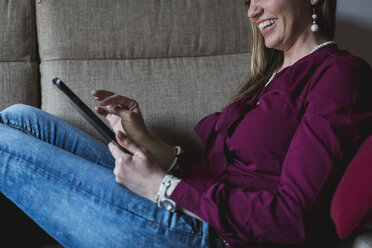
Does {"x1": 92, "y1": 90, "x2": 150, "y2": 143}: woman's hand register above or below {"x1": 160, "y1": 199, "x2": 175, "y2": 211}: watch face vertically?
above

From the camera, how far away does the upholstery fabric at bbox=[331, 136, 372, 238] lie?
→ 2.65 ft

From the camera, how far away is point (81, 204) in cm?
93

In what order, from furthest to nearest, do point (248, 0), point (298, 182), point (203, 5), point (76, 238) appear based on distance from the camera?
1. point (203, 5)
2. point (248, 0)
3. point (76, 238)
4. point (298, 182)

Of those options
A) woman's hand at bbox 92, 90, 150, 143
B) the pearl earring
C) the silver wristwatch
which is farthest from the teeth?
the silver wristwatch

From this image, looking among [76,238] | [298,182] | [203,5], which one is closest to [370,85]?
[298,182]

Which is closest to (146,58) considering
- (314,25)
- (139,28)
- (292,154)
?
(139,28)

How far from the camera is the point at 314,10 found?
113 cm

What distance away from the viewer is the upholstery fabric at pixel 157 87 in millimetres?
1548

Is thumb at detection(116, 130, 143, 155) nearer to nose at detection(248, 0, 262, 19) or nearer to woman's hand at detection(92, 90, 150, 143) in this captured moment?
woman's hand at detection(92, 90, 150, 143)

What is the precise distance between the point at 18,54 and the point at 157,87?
52cm

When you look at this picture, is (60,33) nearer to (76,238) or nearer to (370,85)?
(76,238)

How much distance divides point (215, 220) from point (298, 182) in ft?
0.57

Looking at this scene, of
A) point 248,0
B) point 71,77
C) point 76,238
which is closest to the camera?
point 76,238

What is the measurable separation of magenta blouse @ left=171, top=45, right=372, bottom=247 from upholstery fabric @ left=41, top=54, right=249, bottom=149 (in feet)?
1.74
